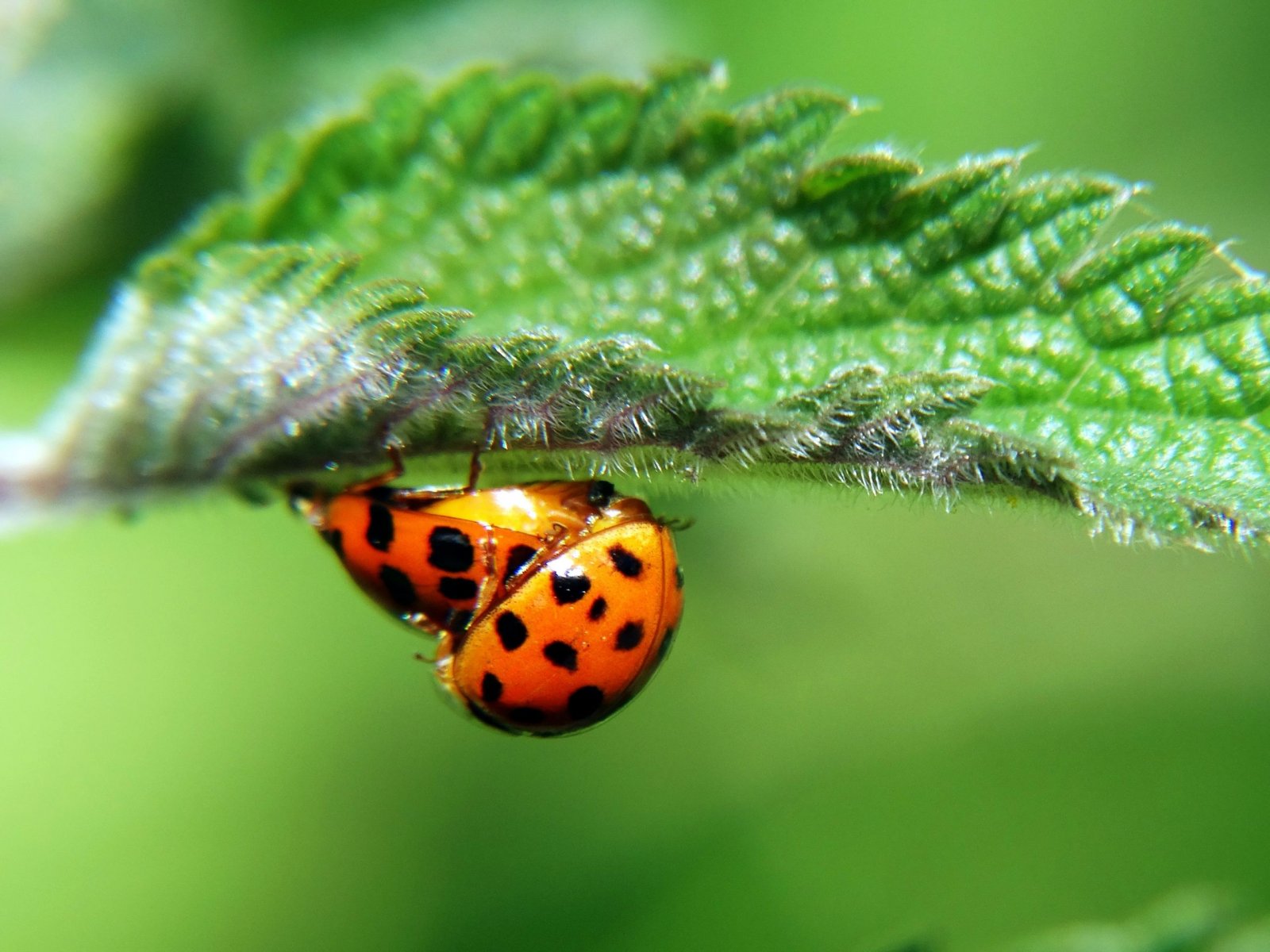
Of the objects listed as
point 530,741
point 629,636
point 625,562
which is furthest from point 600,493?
point 530,741

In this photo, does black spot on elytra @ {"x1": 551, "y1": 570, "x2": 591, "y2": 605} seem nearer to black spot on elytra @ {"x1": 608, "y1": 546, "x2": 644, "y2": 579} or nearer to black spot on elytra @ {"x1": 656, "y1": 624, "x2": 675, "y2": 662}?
black spot on elytra @ {"x1": 608, "y1": 546, "x2": 644, "y2": 579}

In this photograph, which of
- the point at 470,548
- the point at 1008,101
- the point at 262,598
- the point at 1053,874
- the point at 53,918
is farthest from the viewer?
the point at 1008,101

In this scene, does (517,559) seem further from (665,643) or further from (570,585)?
(665,643)

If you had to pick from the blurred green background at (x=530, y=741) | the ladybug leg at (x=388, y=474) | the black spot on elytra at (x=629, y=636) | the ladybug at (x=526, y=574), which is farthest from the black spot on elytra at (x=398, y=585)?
the blurred green background at (x=530, y=741)

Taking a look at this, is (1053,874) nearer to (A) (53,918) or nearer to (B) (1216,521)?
(B) (1216,521)

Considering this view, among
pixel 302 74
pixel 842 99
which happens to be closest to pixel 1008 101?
pixel 302 74

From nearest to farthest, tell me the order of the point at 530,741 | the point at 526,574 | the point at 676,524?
the point at 526,574, the point at 676,524, the point at 530,741

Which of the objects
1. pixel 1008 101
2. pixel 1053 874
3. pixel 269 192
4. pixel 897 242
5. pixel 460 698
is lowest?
pixel 1053 874
